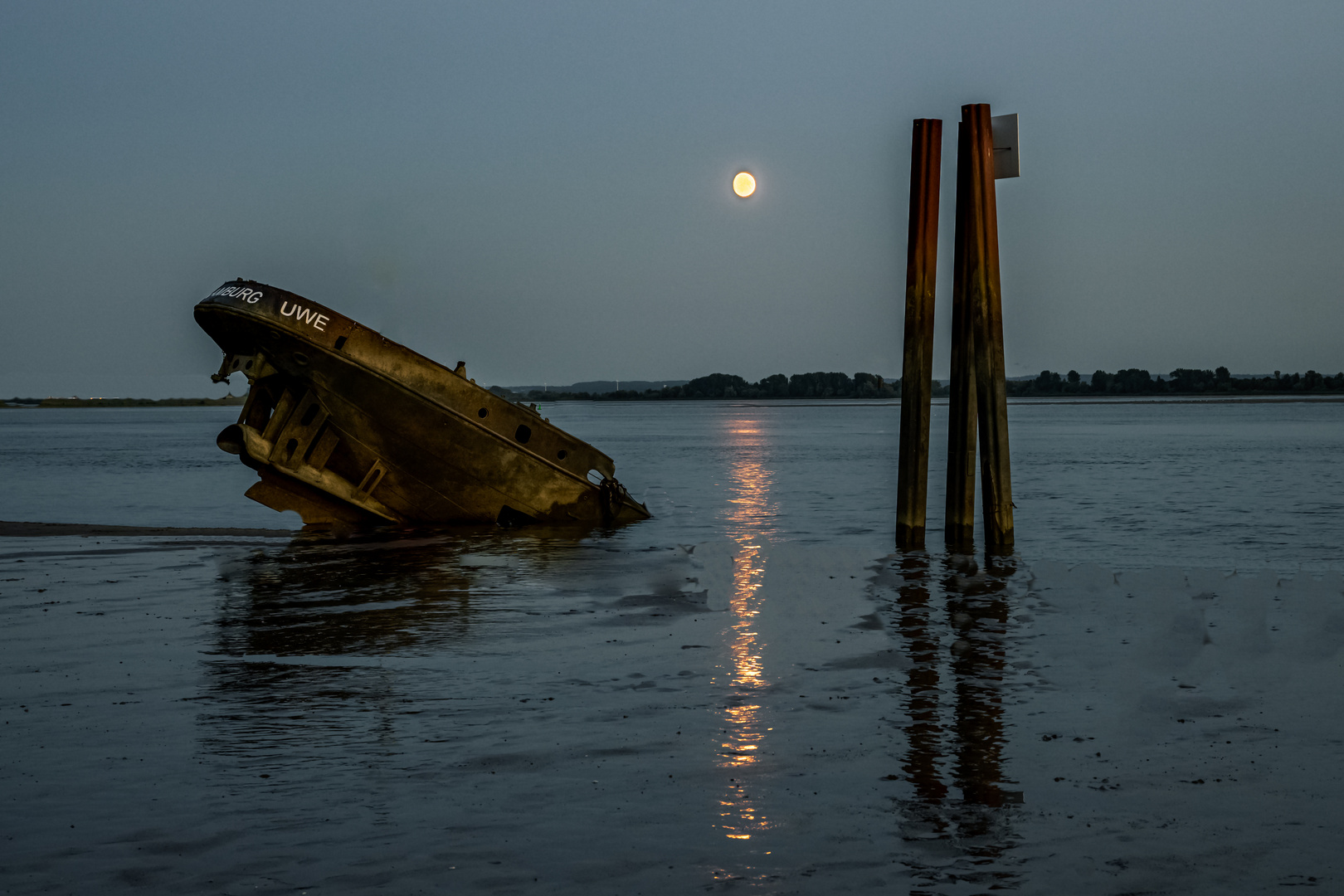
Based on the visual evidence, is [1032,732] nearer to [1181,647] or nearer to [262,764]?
[1181,647]

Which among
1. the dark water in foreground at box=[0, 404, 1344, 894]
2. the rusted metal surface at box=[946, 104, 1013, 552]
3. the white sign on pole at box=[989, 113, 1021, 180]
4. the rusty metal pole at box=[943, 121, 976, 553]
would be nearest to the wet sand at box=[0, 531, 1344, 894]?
the dark water in foreground at box=[0, 404, 1344, 894]

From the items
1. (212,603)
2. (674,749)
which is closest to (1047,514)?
(212,603)

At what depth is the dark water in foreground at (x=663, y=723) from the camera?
205 inches

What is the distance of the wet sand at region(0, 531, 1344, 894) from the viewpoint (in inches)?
204

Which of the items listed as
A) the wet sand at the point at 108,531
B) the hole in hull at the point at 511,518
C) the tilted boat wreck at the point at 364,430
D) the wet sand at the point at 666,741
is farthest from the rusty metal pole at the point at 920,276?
the wet sand at the point at 108,531

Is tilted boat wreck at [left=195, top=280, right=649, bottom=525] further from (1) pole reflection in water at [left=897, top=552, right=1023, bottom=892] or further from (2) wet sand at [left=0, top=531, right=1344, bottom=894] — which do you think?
(1) pole reflection in water at [left=897, top=552, right=1023, bottom=892]

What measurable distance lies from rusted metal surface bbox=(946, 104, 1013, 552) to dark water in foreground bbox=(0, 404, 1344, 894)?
55.7 inches

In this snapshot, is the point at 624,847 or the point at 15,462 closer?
the point at 624,847

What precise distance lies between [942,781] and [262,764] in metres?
3.44

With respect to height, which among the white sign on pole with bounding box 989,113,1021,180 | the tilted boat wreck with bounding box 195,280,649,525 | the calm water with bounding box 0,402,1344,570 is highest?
the white sign on pole with bounding box 989,113,1021,180

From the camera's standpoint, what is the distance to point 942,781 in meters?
6.27

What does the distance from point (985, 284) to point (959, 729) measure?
8.88m

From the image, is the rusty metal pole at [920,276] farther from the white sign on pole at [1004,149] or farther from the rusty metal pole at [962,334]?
the white sign on pole at [1004,149]

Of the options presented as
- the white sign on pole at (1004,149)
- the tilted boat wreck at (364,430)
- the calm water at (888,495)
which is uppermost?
the white sign on pole at (1004,149)
